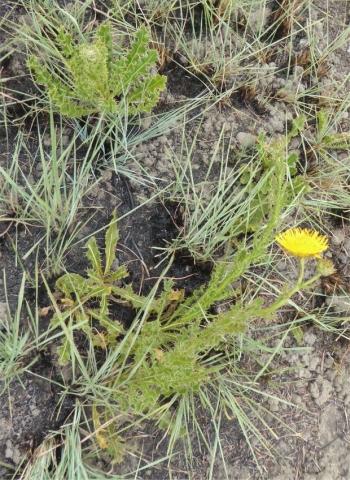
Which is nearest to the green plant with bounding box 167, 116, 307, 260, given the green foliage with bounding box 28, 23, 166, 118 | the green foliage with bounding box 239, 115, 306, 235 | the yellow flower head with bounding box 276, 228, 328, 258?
the green foliage with bounding box 239, 115, 306, 235

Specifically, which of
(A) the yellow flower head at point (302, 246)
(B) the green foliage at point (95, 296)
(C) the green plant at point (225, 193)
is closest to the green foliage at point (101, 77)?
(C) the green plant at point (225, 193)

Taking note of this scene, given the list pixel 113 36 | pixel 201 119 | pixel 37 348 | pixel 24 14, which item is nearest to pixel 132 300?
pixel 37 348

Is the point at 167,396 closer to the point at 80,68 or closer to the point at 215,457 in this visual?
the point at 215,457

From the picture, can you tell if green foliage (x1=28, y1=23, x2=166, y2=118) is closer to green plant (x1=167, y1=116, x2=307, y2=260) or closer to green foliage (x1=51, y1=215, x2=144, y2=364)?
green plant (x1=167, y1=116, x2=307, y2=260)

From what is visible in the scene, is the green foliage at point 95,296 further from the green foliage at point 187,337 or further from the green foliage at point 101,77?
the green foliage at point 101,77

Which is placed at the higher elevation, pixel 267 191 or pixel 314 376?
pixel 267 191

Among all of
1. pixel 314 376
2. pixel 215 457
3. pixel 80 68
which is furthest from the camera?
pixel 314 376
